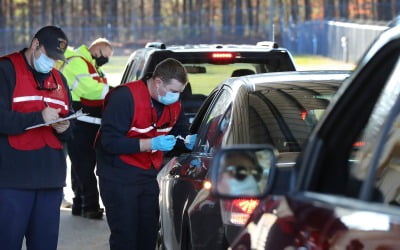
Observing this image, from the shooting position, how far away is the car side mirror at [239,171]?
3.34 meters

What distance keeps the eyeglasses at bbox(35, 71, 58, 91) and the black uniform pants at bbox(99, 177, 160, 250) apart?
0.98 meters

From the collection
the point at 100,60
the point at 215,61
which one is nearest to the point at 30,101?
the point at 215,61

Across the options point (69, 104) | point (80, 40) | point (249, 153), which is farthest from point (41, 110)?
point (80, 40)

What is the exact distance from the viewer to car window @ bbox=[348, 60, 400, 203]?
3.13 metres

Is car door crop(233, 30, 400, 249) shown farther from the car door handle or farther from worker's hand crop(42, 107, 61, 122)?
the car door handle

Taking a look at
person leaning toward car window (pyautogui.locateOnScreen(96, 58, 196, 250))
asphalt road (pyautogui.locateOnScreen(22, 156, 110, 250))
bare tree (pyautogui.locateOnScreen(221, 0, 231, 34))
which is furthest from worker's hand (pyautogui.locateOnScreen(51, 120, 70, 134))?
bare tree (pyautogui.locateOnScreen(221, 0, 231, 34))

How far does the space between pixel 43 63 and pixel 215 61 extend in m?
4.24

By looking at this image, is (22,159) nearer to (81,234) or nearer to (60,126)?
(60,126)

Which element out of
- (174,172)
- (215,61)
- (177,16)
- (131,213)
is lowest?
(177,16)

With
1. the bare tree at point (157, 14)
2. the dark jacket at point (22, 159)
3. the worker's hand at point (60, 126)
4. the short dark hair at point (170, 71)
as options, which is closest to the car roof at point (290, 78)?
the short dark hair at point (170, 71)

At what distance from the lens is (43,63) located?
6.75 metres

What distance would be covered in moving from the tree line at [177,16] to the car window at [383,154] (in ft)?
146

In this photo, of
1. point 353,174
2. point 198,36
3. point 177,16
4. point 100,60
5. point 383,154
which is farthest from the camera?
point 177,16

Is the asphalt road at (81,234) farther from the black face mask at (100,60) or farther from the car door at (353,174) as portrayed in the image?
the car door at (353,174)
